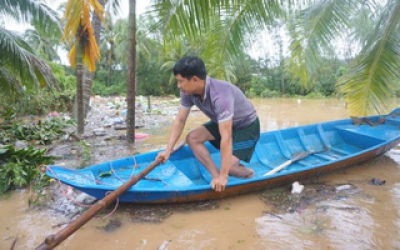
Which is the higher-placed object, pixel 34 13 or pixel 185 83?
pixel 34 13

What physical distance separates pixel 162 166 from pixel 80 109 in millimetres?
2856

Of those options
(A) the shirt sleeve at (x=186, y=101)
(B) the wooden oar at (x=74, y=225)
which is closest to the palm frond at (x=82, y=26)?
(A) the shirt sleeve at (x=186, y=101)

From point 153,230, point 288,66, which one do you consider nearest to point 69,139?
point 153,230

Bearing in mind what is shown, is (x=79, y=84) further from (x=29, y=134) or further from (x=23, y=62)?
(x=29, y=134)

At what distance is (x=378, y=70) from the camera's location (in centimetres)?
391

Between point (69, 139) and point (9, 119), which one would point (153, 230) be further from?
point (9, 119)

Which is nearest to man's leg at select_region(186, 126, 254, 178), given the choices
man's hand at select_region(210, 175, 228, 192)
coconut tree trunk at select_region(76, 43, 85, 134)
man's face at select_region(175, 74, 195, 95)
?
man's hand at select_region(210, 175, 228, 192)

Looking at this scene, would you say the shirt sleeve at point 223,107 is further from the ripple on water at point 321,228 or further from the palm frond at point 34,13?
the palm frond at point 34,13

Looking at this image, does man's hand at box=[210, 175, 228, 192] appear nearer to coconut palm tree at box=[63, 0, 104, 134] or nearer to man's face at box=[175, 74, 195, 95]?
man's face at box=[175, 74, 195, 95]

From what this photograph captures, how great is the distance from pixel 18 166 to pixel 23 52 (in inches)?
79.3

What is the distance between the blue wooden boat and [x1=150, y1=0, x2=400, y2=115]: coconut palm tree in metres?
0.55

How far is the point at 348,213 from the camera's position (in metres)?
2.86

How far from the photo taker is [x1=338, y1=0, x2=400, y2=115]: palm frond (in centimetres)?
369

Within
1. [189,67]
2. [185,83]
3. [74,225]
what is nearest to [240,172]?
[185,83]
